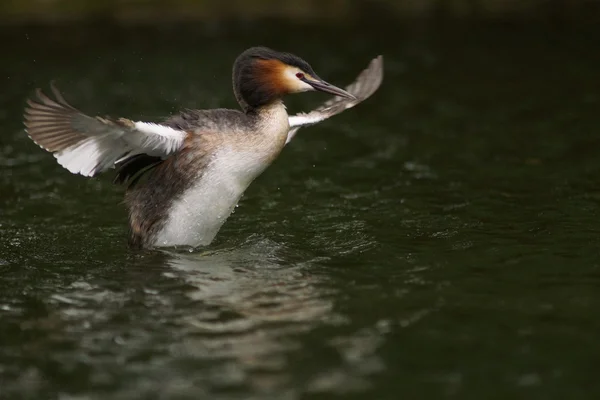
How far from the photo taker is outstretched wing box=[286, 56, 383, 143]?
9.82 metres

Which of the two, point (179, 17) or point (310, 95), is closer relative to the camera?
point (310, 95)

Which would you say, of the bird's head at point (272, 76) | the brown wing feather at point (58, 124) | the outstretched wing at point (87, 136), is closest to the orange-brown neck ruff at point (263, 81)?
the bird's head at point (272, 76)

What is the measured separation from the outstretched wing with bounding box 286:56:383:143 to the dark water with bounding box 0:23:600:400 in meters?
0.99

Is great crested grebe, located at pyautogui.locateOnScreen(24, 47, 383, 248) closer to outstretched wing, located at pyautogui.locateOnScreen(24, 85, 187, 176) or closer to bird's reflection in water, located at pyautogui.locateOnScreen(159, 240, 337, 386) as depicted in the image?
outstretched wing, located at pyautogui.locateOnScreen(24, 85, 187, 176)

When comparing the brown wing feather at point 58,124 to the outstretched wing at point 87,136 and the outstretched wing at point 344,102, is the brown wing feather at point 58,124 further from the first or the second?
the outstretched wing at point 344,102

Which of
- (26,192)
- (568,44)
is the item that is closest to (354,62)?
(568,44)

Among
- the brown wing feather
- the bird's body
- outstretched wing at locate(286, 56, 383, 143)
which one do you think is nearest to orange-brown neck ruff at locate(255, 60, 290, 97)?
the bird's body

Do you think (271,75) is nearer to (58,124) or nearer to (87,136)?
(87,136)

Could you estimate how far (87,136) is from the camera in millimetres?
8391

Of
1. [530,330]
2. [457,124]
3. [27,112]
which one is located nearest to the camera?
[530,330]

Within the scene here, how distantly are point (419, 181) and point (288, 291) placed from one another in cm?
401

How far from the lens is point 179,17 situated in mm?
22578

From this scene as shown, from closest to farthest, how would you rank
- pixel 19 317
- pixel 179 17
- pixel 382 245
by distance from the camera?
→ pixel 19 317, pixel 382 245, pixel 179 17

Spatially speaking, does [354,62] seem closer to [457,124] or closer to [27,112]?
[457,124]
